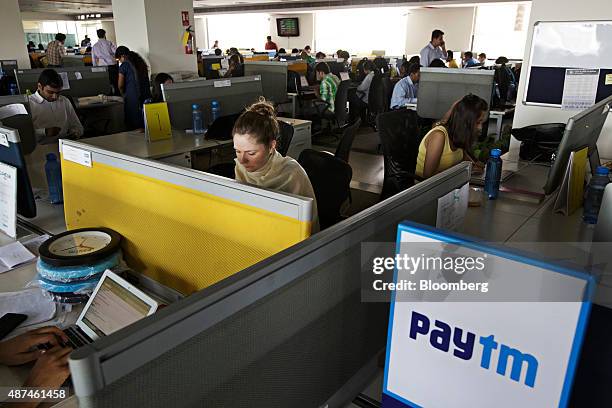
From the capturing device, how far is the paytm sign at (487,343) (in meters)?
0.71

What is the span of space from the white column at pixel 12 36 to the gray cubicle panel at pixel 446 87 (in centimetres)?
633

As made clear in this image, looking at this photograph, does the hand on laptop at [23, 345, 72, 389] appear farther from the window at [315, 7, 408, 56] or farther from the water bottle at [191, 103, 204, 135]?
the window at [315, 7, 408, 56]

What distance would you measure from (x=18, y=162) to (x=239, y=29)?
18.7m

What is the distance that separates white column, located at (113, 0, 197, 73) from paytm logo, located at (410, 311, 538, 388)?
20.7ft

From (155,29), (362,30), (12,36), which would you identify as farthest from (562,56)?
(362,30)

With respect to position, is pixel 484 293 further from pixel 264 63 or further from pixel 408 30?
pixel 408 30

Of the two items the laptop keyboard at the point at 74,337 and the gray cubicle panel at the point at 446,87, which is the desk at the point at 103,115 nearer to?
the gray cubicle panel at the point at 446,87

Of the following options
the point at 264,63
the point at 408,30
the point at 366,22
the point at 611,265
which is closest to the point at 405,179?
the point at 611,265

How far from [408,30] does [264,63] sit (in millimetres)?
9502

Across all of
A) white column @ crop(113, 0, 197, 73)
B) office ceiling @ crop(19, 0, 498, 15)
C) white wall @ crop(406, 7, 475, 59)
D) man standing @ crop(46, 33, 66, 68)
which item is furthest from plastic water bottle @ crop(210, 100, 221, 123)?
white wall @ crop(406, 7, 475, 59)

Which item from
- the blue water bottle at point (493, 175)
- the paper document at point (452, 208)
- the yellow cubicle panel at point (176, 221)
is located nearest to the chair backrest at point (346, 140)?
the blue water bottle at point (493, 175)

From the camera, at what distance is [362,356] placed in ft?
3.65

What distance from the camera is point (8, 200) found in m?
1.79

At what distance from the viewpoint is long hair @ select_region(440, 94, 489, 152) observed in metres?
2.50
